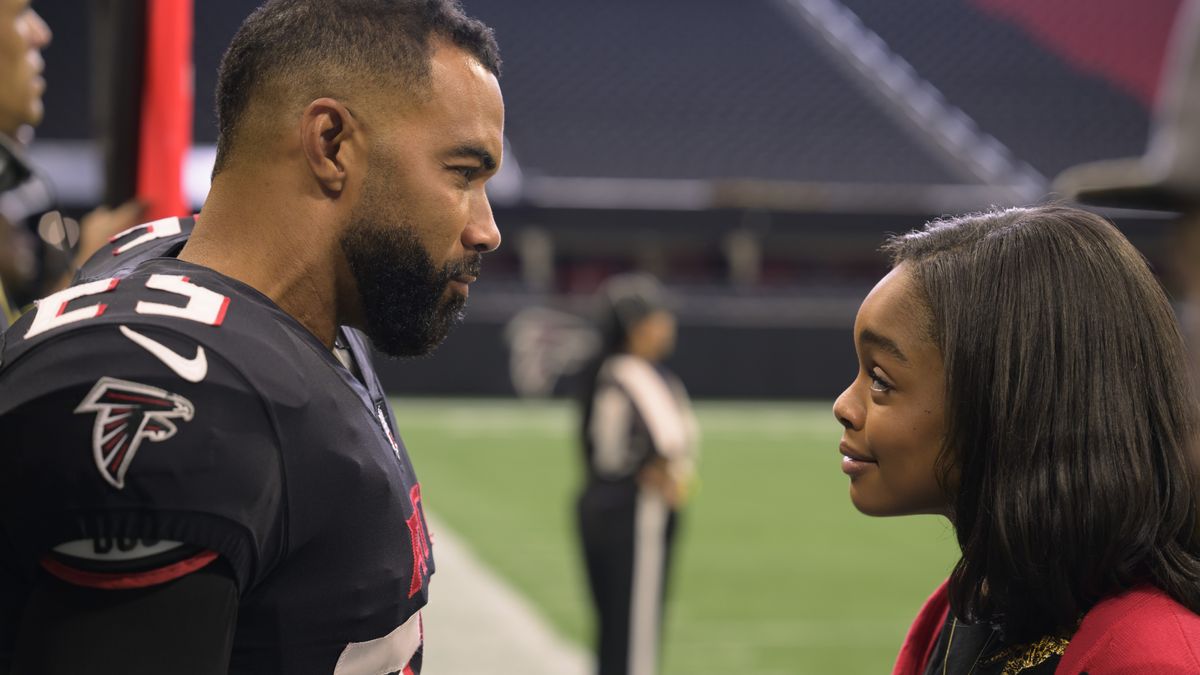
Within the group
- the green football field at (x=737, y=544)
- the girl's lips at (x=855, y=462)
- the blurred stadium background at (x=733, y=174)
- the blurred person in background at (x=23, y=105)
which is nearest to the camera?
the girl's lips at (x=855, y=462)

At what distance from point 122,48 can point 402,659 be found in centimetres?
157

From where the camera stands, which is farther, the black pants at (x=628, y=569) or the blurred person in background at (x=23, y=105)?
the black pants at (x=628, y=569)

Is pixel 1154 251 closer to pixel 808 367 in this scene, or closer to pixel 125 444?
pixel 808 367

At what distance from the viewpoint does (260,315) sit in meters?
1.31

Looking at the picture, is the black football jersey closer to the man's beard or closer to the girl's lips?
the man's beard

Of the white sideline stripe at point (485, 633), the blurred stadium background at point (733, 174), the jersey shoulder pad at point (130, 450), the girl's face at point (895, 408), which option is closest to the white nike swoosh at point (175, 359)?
the jersey shoulder pad at point (130, 450)

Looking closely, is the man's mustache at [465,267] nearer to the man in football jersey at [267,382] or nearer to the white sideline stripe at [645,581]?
the man in football jersey at [267,382]

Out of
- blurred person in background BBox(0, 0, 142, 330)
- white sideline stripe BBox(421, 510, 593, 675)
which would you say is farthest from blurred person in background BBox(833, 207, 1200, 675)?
white sideline stripe BBox(421, 510, 593, 675)

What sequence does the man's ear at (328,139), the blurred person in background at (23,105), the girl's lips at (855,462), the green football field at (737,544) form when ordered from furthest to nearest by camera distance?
the green football field at (737,544), the blurred person in background at (23,105), the girl's lips at (855,462), the man's ear at (328,139)

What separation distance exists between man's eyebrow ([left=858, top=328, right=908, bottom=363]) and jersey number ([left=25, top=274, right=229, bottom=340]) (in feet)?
2.26

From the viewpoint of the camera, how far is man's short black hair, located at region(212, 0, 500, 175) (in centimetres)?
137

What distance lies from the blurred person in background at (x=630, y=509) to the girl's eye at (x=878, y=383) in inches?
164

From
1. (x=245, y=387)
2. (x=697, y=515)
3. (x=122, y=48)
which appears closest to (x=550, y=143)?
(x=697, y=515)

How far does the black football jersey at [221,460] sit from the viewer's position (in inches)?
43.5
